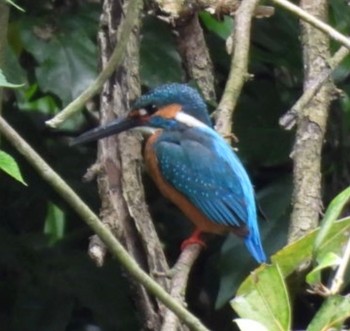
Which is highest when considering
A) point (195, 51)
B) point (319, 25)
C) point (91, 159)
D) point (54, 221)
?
point (319, 25)

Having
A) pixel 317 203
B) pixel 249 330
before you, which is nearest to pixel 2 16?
pixel 317 203

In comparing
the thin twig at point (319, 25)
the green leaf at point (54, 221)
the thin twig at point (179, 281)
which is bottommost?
the green leaf at point (54, 221)

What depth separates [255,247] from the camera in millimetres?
2879

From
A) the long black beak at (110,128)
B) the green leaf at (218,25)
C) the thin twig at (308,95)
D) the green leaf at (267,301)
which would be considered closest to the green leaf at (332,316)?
the green leaf at (267,301)

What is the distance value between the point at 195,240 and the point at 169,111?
1.64 ft

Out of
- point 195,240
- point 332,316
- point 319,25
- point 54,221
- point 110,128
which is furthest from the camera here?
point 54,221

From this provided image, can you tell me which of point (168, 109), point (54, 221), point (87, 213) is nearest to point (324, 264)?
point (87, 213)

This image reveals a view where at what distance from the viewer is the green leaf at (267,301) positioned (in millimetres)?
1362

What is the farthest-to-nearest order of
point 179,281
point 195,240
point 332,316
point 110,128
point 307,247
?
point 195,240
point 110,128
point 179,281
point 307,247
point 332,316

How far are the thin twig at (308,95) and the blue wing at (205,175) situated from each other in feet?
2.21

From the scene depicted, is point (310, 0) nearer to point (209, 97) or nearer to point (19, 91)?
point (209, 97)

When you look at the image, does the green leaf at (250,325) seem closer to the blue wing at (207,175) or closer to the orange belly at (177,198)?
the blue wing at (207,175)

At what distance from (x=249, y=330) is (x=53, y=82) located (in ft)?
5.18

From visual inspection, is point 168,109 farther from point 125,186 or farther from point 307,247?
point 307,247
